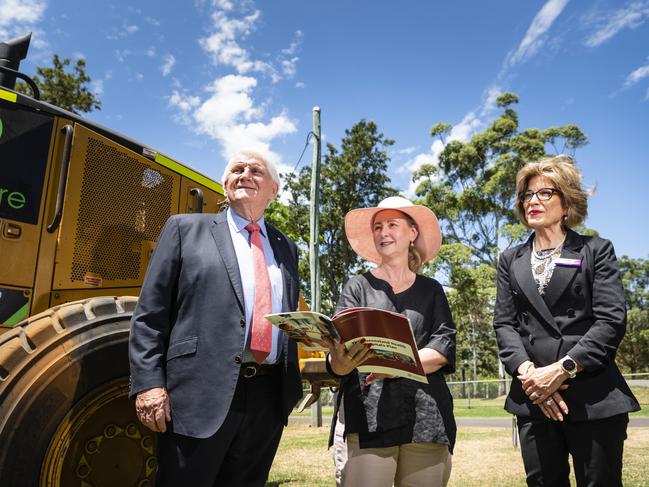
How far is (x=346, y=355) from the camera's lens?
2350mm

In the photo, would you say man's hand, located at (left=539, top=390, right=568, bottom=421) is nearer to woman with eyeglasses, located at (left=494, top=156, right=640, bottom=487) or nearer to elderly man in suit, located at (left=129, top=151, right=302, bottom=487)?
woman with eyeglasses, located at (left=494, top=156, right=640, bottom=487)

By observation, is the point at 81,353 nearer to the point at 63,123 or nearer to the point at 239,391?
the point at 239,391

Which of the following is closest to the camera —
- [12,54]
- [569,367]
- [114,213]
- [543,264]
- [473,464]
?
[569,367]

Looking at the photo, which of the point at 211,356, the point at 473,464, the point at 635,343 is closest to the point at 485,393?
the point at 635,343

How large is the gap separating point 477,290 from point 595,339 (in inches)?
779

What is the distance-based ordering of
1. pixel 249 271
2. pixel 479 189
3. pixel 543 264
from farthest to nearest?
1. pixel 479 189
2. pixel 543 264
3. pixel 249 271

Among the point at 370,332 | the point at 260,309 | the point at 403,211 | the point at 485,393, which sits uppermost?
the point at 403,211

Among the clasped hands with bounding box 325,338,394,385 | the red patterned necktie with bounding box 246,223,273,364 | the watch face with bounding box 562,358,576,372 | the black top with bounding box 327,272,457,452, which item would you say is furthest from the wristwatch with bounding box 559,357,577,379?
the red patterned necktie with bounding box 246,223,273,364

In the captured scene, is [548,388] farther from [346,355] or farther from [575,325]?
[346,355]

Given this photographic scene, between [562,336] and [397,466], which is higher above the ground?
[562,336]

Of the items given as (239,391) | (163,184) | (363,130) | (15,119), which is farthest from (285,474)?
(363,130)

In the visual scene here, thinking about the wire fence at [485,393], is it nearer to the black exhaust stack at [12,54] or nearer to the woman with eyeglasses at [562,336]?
the woman with eyeglasses at [562,336]

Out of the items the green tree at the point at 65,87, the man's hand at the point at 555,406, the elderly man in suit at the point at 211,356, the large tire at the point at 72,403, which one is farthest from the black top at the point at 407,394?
the green tree at the point at 65,87

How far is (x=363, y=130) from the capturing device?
3036cm
